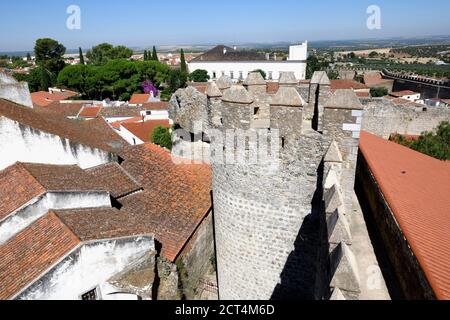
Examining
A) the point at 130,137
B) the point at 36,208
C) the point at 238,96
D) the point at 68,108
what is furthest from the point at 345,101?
the point at 68,108

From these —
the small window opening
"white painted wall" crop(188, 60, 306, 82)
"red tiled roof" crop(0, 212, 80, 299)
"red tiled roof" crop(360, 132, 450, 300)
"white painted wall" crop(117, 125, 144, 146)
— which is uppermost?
"white painted wall" crop(188, 60, 306, 82)

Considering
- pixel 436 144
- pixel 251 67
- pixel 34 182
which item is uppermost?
pixel 251 67

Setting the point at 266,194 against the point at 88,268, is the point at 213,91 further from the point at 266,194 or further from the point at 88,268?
the point at 88,268

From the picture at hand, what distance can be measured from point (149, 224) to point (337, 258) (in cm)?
652

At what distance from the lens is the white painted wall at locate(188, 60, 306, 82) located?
51.4 meters

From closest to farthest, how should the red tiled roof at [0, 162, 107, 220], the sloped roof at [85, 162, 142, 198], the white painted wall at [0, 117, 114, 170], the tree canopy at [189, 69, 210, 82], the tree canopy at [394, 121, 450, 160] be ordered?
1. the red tiled roof at [0, 162, 107, 220]
2. the white painted wall at [0, 117, 114, 170]
3. the sloped roof at [85, 162, 142, 198]
4. the tree canopy at [394, 121, 450, 160]
5. the tree canopy at [189, 69, 210, 82]

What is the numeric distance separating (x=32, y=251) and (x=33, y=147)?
137 inches

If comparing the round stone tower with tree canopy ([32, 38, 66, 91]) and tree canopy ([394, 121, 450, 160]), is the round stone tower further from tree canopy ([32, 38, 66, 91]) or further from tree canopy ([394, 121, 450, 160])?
tree canopy ([32, 38, 66, 91])

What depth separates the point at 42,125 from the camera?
31.5ft

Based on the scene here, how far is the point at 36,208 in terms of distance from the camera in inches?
285

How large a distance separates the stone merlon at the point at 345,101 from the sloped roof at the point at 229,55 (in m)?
53.6

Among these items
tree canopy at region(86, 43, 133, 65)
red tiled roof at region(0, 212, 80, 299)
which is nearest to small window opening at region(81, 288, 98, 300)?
red tiled roof at region(0, 212, 80, 299)

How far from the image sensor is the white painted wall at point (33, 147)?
8.53m

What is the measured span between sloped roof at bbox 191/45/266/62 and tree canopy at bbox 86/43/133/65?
1939cm
